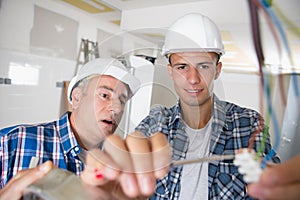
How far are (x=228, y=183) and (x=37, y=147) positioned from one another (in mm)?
330

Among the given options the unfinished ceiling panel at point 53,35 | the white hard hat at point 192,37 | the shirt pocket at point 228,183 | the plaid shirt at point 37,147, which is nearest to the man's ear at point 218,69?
the white hard hat at point 192,37

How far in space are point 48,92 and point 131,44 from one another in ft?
3.16

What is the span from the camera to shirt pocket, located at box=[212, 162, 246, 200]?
33 centimetres

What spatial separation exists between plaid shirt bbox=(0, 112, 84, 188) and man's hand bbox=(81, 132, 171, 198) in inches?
7.8

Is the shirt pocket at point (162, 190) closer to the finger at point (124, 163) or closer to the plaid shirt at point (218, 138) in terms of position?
the plaid shirt at point (218, 138)

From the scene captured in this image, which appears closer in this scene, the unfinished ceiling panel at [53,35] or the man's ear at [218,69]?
the man's ear at [218,69]

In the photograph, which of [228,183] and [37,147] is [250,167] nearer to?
[228,183]

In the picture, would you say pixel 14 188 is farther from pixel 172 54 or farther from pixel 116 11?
pixel 116 11

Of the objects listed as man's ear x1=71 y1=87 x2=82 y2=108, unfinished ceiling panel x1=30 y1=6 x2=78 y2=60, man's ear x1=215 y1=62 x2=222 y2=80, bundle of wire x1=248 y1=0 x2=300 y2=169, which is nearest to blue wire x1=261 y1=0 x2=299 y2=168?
bundle of wire x1=248 y1=0 x2=300 y2=169

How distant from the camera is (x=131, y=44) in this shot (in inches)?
12.0

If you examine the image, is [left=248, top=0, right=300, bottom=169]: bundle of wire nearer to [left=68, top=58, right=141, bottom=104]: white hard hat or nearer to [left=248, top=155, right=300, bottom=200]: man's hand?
[left=248, top=155, right=300, bottom=200]: man's hand

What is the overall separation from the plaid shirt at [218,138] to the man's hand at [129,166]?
5 centimetres

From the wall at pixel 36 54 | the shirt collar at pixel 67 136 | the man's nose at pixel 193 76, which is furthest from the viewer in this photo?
the wall at pixel 36 54

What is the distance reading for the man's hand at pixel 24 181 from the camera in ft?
0.70
